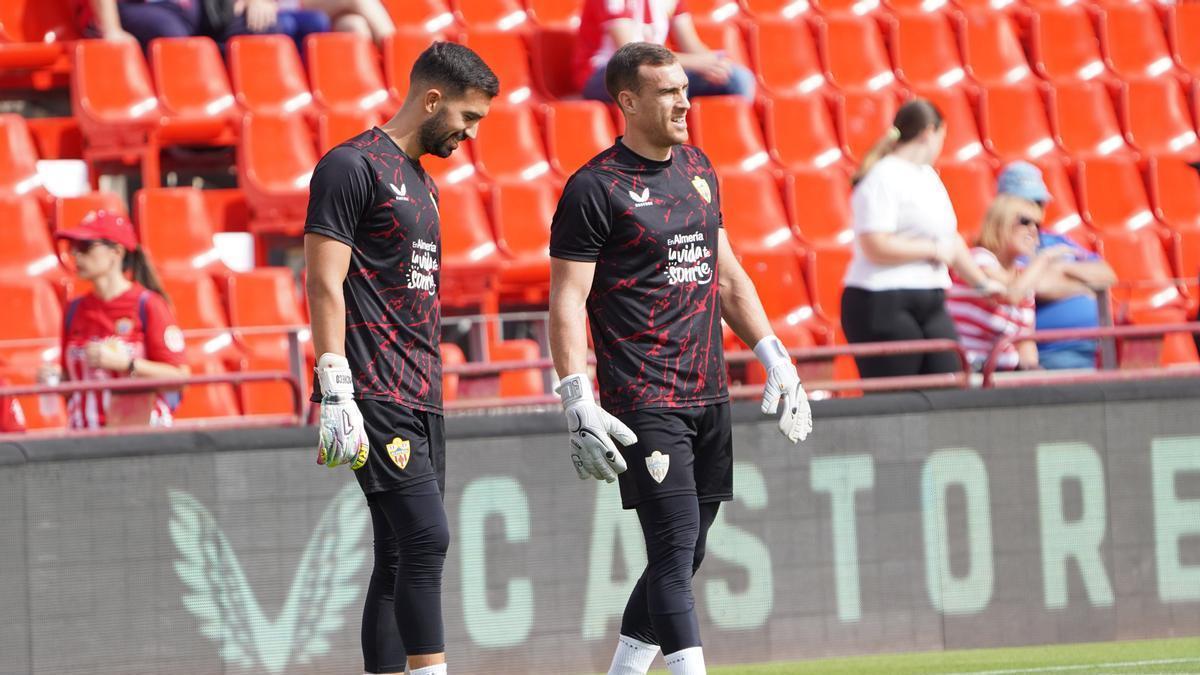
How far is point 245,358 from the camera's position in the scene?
902 centimetres

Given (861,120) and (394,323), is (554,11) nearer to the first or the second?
(861,120)

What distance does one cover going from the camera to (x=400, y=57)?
11.9 meters

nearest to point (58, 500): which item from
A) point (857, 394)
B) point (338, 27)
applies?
point (857, 394)


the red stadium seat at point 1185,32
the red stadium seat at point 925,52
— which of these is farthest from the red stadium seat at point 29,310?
the red stadium seat at point 1185,32

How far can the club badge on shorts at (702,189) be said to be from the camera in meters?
5.72

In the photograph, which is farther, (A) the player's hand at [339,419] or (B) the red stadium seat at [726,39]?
(B) the red stadium seat at [726,39]

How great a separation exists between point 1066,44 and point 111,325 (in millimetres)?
8326

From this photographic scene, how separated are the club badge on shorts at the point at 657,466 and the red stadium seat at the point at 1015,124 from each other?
7.76m

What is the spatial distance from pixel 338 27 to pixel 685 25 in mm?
2256

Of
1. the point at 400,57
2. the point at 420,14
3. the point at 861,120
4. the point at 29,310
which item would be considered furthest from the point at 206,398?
the point at 861,120

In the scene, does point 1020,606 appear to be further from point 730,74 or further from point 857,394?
point 730,74

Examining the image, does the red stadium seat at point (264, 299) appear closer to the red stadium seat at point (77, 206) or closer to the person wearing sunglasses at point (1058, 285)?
the red stadium seat at point (77, 206)

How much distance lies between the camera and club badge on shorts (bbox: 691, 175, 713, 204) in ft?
18.8

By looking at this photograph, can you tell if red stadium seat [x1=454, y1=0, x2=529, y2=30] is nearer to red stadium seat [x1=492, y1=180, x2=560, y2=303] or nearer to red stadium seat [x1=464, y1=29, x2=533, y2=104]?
red stadium seat [x1=464, y1=29, x2=533, y2=104]
